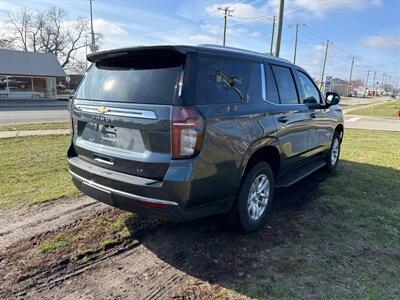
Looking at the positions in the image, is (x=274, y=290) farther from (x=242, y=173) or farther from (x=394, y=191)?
(x=394, y=191)

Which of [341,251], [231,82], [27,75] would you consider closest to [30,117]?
[231,82]

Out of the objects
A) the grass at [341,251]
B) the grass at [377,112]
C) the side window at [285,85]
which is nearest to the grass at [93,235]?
the grass at [341,251]

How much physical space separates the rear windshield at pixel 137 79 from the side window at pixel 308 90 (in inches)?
107

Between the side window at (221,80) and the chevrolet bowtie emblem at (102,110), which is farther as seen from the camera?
the chevrolet bowtie emblem at (102,110)

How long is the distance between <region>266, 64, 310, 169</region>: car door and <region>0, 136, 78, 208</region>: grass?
3.08 meters

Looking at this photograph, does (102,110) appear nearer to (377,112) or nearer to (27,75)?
(377,112)

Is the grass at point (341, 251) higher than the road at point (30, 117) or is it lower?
higher

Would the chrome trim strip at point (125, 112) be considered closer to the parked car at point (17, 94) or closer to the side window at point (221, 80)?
the side window at point (221, 80)

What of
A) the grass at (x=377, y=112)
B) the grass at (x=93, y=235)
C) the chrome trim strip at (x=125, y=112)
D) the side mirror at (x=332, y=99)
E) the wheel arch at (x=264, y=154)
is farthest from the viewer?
the grass at (x=377, y=112)

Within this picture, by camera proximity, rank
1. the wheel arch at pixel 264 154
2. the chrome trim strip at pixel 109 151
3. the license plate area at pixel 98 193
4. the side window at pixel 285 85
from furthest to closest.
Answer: the side window at pixel 285 85 → the wheel arch at pixel 264 154 → the license plate area at pixel 98 193 → the chrome trim strip at pixel 109 151

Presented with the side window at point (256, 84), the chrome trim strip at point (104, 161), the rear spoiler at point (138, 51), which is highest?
the rear spoiler at point (138, 51)

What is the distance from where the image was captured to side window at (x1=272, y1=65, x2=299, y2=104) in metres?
4.18

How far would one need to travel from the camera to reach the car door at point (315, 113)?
5012 millimetres

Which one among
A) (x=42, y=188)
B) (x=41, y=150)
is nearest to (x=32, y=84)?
(x=41, y=150)
